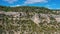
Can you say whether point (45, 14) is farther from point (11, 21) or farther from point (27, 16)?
point (11, 21)

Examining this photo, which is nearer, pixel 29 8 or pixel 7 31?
pixel 7 31

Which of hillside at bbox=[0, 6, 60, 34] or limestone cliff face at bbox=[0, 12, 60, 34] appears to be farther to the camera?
hillside at bbox=[0, 6, 60, 34]

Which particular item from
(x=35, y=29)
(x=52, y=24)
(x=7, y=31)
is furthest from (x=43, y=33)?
(x=7, y=31)

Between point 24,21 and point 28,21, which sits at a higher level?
point 24,21

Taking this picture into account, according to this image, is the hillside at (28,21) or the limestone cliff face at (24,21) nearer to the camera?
the limestone cliff face at (24,21)

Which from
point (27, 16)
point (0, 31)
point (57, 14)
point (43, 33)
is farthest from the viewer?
point (57, 14)

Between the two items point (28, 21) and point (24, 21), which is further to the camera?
point (28, 21)

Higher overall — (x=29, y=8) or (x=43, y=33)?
(x=29, y=8)

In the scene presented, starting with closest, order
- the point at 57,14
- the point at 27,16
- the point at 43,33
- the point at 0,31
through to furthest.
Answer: the point at 0,31 → the point at 43,33 → the point at 27,16 → the point at 57,14
